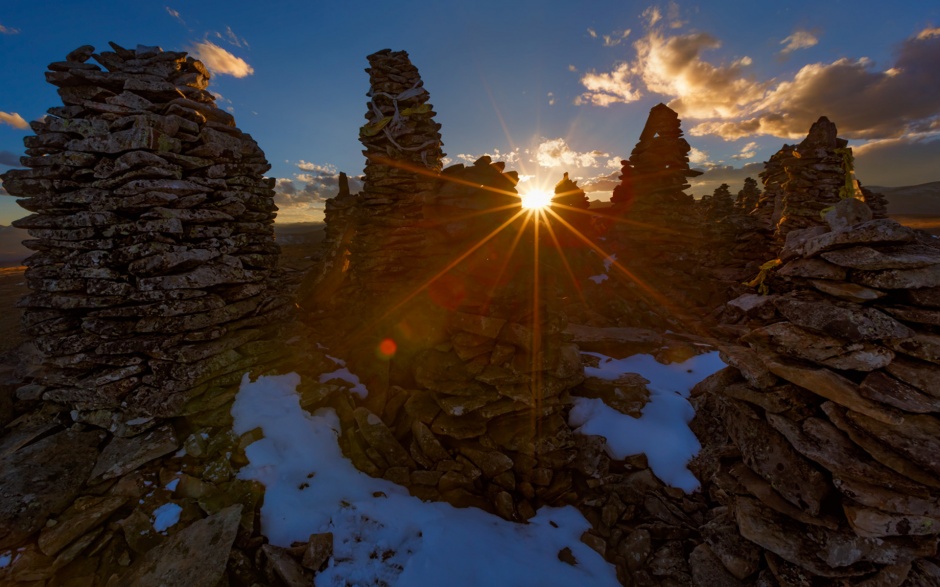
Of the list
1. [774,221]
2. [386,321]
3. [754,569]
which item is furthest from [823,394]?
[774,221]

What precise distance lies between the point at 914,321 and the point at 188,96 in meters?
15.2

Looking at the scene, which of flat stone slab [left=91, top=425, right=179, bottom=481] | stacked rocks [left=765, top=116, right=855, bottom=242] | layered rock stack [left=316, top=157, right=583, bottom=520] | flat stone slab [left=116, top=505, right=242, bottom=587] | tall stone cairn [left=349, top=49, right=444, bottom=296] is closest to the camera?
flat stone slab [left=116, top=505, right=242, bottom=587]

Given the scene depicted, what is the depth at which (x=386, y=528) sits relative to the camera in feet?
24.3

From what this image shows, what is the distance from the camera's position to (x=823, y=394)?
5.06 meters

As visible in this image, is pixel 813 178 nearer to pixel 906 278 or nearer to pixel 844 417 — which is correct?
pixel 906 278

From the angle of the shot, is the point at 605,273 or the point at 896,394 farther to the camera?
the point at 605,273

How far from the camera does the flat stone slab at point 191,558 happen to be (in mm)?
5945

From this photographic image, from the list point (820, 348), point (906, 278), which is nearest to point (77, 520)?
point (820, 348)

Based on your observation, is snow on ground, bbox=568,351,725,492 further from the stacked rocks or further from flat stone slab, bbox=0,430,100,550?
the stacked rocks

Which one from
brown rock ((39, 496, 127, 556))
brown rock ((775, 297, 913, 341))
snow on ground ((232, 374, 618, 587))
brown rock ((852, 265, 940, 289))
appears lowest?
snow on ground ((232, 374, 618, 587))

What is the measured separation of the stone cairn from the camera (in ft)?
14.6

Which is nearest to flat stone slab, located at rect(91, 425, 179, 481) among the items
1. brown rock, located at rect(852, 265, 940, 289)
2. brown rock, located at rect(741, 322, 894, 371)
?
brown rock, located at rect(741, 322, 894, 371)

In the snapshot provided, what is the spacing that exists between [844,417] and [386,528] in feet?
26.3

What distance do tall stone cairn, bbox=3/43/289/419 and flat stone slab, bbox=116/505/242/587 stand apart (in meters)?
3.00
